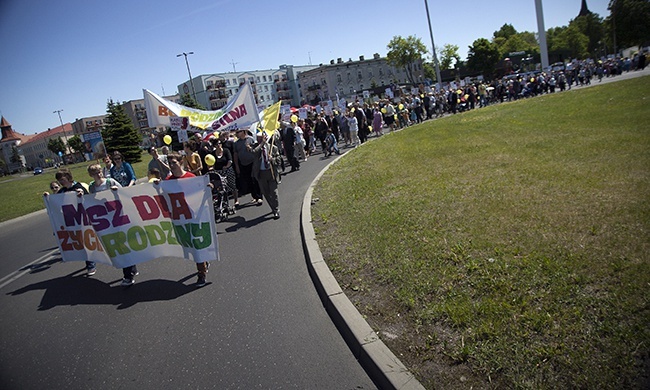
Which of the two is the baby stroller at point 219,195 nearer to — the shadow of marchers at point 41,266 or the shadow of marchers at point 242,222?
the shadow of marchers at point 242,222

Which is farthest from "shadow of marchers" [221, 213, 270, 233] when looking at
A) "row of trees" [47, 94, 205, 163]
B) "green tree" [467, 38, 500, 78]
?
Result: "green tree" [467, 38, 500, 78]

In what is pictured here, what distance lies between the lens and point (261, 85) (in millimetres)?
129125

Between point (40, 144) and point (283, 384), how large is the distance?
176 metres

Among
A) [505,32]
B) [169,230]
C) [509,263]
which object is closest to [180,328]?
[169,230]

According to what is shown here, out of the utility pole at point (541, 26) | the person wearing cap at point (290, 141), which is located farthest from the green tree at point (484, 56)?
the person wearing cap at point (290, 141)

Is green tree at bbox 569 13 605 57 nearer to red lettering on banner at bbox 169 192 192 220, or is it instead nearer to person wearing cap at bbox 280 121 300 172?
person wearing cap at bbox 280 121 300 172

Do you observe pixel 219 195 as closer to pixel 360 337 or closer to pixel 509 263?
pixel 360 337

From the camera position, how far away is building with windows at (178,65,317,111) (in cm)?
11694

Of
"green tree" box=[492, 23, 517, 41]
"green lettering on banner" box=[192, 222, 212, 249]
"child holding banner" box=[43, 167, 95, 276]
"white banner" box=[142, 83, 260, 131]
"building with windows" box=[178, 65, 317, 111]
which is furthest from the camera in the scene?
"green tree" box=[492, 23, 517, 41]

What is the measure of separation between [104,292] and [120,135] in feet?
152

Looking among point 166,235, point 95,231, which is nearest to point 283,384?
point 166,235

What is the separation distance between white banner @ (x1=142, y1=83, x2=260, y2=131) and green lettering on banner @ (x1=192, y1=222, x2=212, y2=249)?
18.5ft

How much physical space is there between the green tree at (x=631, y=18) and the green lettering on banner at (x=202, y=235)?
8.77m

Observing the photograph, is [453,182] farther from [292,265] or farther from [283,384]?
[283,384]
